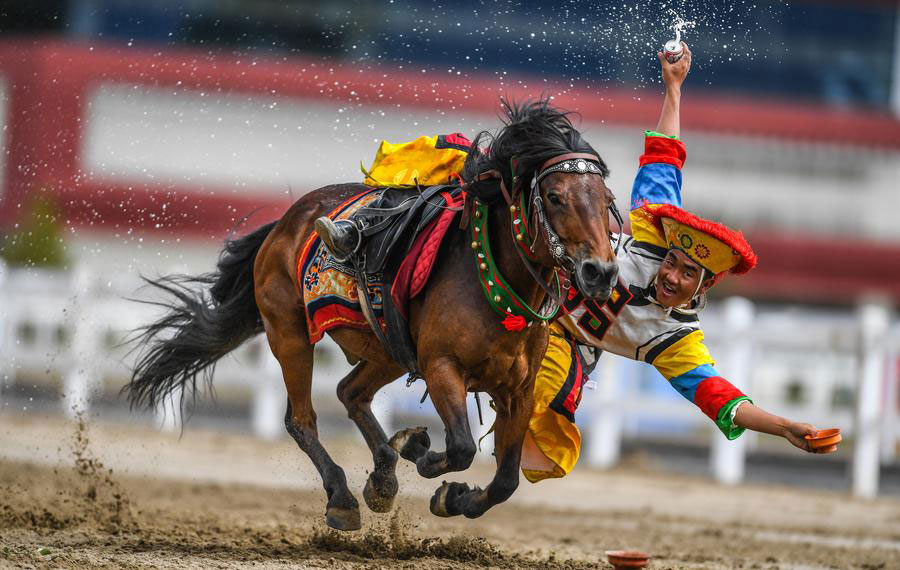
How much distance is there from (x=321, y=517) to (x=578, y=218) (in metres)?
2.87

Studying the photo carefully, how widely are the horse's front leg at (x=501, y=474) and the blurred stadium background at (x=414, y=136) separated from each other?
4.81ft

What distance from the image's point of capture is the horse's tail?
6137 mm

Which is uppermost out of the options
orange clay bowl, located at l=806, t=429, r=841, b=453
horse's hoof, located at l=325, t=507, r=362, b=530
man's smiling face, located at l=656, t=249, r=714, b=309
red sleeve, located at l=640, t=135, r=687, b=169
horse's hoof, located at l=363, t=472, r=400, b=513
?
red sleeve, located at l=640, t=135, r=687, b=169

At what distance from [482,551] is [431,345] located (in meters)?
1.26

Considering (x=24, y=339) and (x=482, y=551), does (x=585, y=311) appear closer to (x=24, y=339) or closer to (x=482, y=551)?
(x=482, y=551)

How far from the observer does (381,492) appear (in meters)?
5.28

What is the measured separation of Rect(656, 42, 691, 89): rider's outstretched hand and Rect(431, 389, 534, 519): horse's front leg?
142cm

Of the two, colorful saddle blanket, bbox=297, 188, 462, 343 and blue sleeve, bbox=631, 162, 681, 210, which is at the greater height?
blue sleeve, bbox=631, 162, 681, 210

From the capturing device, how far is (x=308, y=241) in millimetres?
5477

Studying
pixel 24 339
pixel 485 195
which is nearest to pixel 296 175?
pixel 24 339

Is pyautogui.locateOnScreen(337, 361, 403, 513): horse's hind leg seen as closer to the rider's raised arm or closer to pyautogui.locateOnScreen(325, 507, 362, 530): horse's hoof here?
pyautogui.locateOnScreen(325, 507, 362, 530): horse's hoof

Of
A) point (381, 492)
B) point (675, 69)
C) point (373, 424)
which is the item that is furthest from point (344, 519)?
point (675, 69)

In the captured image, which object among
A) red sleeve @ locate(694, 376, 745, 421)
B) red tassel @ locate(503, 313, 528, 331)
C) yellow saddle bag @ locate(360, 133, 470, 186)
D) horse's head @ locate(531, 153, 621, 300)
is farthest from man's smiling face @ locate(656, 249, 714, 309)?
yellow saddle bag @ locate(360, 133, 470, 186)

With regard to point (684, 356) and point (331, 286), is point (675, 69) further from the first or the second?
point (331, 286)
